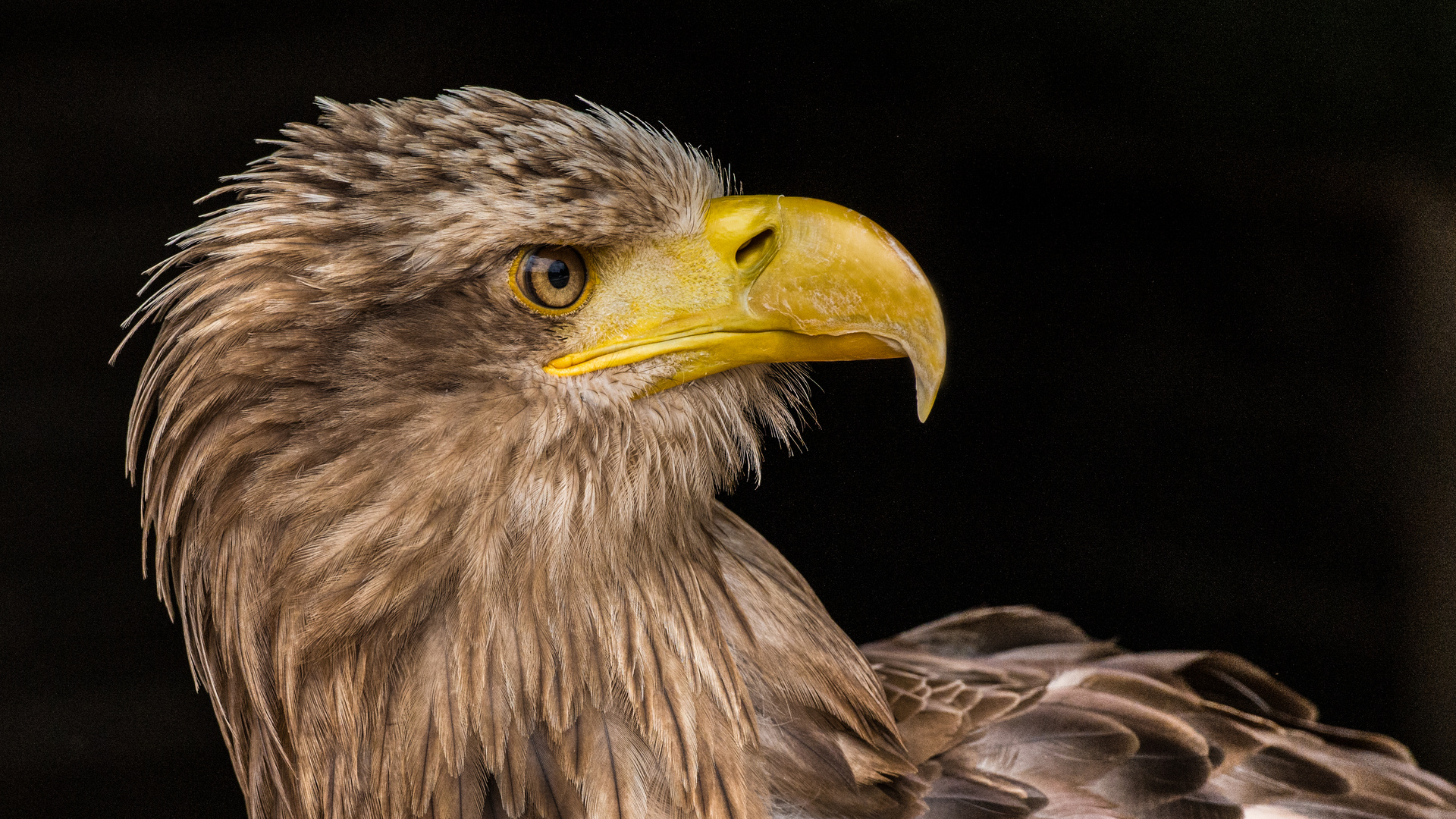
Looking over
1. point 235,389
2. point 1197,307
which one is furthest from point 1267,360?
point 235,389

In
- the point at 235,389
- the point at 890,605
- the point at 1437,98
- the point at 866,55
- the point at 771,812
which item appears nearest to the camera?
the point at 235,389

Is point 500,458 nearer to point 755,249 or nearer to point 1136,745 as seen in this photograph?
point 755,249

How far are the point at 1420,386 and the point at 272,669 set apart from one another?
85.2 inches

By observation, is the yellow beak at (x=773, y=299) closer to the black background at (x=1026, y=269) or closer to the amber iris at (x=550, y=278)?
the amber iris at (x=550, y=278)

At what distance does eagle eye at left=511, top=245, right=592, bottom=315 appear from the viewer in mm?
1402

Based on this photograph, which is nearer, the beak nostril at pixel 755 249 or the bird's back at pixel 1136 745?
the beak nostril at pixel 755 249

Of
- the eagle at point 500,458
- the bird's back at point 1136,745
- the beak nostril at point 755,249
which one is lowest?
the bird's back at point 1136,745

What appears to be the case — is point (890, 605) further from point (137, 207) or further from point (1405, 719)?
point (137, 207)

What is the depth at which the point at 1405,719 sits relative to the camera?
234cm

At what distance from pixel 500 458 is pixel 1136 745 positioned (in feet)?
3.64

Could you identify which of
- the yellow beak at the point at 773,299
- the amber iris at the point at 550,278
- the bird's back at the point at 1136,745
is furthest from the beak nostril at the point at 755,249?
the bird's back at the point at 1136,745

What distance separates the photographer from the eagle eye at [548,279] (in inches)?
55.2

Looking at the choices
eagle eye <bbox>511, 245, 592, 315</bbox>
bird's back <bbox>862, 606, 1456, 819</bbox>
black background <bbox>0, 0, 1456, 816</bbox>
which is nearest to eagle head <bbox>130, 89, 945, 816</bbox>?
eagle eye <bbox>511, 245, 592, 315</bbox>

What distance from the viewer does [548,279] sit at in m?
1.42
